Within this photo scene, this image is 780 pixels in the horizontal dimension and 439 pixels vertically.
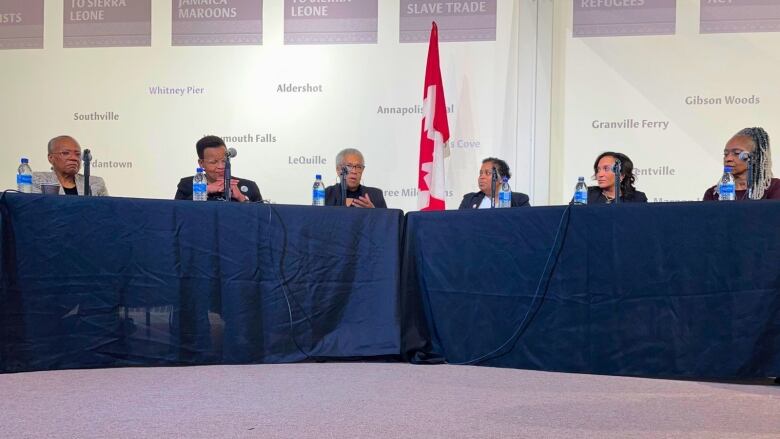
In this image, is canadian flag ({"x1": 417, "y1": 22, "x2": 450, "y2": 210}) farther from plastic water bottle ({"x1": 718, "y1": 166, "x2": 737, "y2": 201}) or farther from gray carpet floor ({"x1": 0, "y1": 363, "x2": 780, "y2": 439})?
gray carpet floor ({"x1": 0, "y1": 363, "x2": 780, "y2": 439})

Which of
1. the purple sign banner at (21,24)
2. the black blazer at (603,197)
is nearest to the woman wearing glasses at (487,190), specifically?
the black blazer at (603,197)

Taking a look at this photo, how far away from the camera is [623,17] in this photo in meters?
5.78

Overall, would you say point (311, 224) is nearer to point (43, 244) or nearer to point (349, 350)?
point (349, 350)

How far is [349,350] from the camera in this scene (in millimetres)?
3619

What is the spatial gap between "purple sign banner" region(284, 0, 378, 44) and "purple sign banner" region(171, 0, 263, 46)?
0.26m

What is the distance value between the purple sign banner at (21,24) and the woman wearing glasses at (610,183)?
14.8 ft

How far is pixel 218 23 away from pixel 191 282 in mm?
3289

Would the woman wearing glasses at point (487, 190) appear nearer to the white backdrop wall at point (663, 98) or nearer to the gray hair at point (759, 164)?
the white backdrop wall at point (663, 98)

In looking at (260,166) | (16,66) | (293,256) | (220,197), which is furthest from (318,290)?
(16,66)

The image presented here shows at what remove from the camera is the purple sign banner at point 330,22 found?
19.9ft

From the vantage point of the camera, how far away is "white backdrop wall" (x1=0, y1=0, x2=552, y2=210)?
589 centimetres

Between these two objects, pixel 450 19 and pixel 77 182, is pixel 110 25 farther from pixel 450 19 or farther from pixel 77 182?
pixel 450 19

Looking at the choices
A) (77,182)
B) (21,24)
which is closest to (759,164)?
(77,182)

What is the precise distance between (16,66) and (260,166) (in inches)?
84.9
